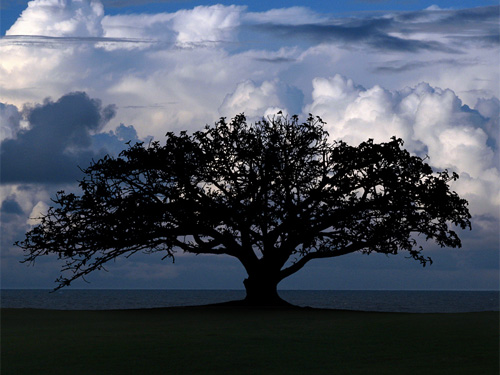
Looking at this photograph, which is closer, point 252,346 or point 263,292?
point 252,346

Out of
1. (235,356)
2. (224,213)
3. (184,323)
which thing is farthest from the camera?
(224,213)

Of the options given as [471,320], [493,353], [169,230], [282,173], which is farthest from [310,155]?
[493,353]

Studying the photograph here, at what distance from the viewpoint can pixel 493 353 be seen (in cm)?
1736

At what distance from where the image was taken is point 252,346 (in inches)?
756

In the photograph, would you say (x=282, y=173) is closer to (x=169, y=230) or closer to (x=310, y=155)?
(x=310, y=155)

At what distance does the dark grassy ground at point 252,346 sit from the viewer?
15336 millimetres

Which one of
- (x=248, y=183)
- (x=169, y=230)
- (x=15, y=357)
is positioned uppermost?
(x=248, y=183)

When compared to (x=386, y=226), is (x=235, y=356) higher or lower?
lower

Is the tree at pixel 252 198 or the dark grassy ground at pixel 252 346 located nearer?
the dark grassy ground at pixel 252 346

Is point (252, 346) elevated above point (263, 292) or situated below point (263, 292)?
below

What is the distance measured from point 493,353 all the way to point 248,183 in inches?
880

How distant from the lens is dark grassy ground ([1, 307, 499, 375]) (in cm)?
1534

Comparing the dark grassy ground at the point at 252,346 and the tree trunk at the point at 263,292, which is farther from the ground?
the tree trunk at the point at 263,292

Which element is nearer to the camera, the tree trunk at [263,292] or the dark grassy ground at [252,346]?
the dark grassy ground at [252,346]
